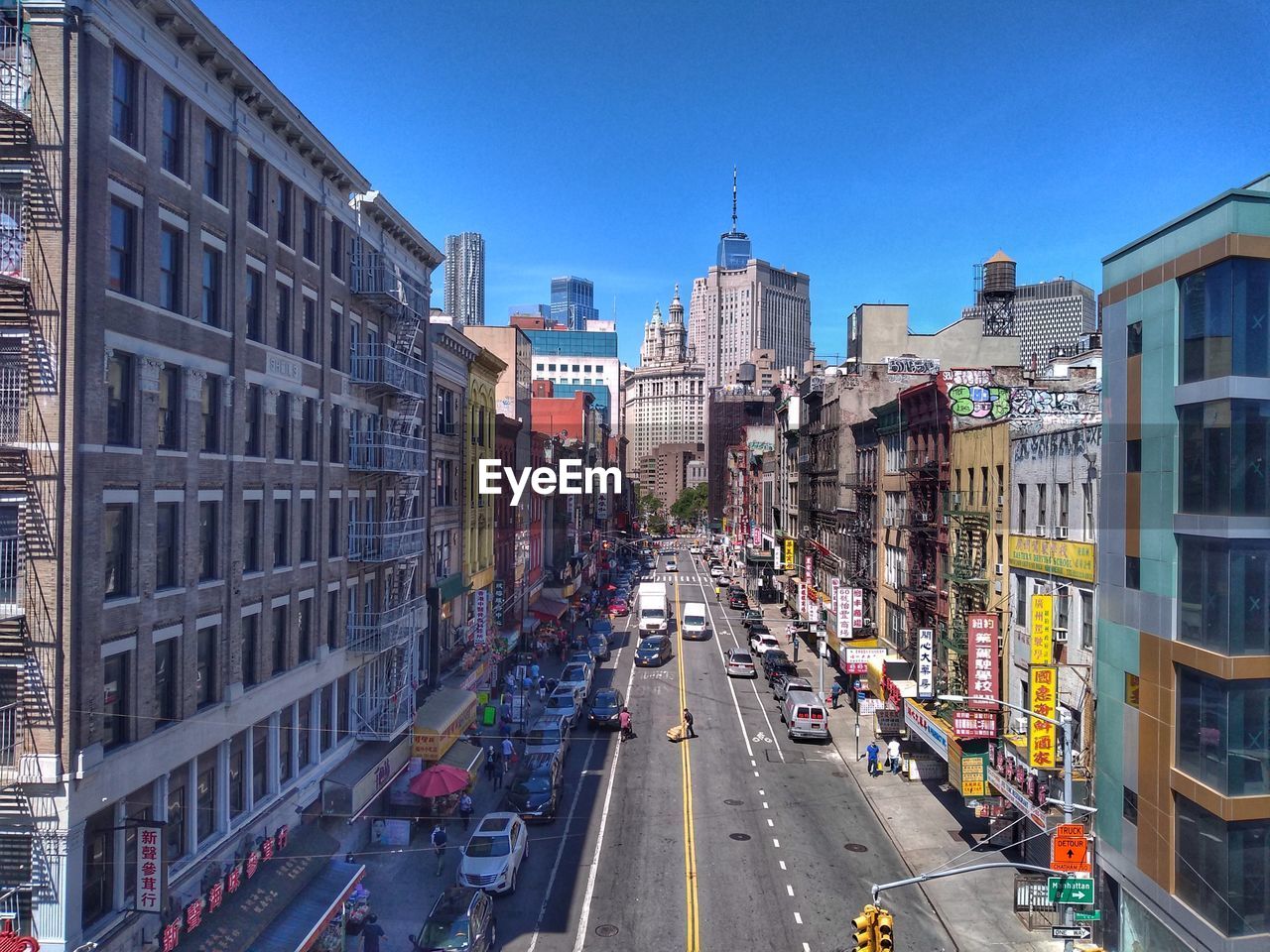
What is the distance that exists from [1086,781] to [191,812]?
21.4m

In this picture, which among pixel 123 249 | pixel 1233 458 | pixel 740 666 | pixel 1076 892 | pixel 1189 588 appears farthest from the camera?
pixel 740 666

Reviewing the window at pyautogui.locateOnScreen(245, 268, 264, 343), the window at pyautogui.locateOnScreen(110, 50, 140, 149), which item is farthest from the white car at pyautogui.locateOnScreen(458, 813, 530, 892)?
the window at pyautogui.locateOnScreen(110, 50, 140, 149)

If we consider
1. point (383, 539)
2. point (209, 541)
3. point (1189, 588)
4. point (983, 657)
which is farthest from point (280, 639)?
point (1189, 588)

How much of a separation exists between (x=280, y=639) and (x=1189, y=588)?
2208 centimetres

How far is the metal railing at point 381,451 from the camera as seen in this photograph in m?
29.3

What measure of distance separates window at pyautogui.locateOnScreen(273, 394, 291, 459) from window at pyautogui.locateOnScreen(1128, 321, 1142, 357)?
70.2ft

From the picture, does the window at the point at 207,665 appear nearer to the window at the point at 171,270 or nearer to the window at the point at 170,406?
the window at the point at 170,406

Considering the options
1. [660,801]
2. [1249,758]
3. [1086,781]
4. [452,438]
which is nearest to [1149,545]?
[1249,758]

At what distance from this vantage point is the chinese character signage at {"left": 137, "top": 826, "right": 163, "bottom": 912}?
54.1 ft

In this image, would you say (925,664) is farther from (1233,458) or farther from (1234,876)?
(1233,458)

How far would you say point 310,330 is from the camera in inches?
1041

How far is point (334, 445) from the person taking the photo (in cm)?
2812

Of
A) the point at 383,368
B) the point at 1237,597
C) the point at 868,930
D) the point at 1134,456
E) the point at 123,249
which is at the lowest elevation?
the point at 868,930

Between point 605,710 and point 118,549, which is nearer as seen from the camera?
point 118,549
